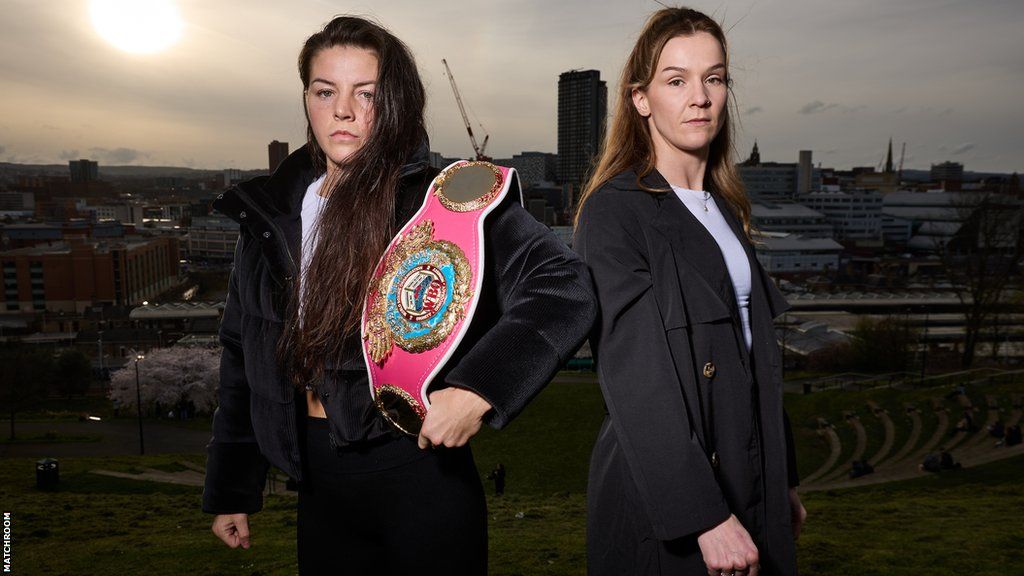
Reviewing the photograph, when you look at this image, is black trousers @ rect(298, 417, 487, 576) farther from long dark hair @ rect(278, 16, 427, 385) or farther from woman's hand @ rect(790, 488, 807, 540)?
woman's hand @ rect(790, 488, 807, 540)

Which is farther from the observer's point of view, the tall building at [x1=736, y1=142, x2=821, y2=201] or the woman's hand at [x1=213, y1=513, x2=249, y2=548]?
the tall building at [x1=736, y1=142, x2=821, y2=201]

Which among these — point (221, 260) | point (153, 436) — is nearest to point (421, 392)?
point (153, 436)

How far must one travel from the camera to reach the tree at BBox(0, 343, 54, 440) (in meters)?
28.2

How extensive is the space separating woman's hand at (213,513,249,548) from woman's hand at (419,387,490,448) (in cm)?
122

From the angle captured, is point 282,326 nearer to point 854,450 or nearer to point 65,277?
point 854,450

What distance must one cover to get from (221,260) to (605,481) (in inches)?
3392

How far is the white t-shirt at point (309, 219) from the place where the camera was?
7.05ft

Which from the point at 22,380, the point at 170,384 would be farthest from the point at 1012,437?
the point at 22,380

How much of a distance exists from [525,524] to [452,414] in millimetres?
9511

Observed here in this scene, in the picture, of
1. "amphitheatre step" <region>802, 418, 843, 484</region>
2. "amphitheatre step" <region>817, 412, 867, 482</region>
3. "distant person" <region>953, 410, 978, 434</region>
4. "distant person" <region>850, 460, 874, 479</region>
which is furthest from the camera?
"distant person" <region>953, 410, 978, 434</region>

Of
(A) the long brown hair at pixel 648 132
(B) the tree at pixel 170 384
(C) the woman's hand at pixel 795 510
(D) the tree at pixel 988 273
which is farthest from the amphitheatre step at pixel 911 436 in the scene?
(B) the tree at pixel 170 384

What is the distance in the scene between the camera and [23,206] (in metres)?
96.8

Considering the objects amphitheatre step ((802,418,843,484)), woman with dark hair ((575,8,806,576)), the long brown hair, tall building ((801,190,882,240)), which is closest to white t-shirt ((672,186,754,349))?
woman with dark hair ((575,8,806,576))

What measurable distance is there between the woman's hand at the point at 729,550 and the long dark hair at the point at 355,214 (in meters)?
1.18
